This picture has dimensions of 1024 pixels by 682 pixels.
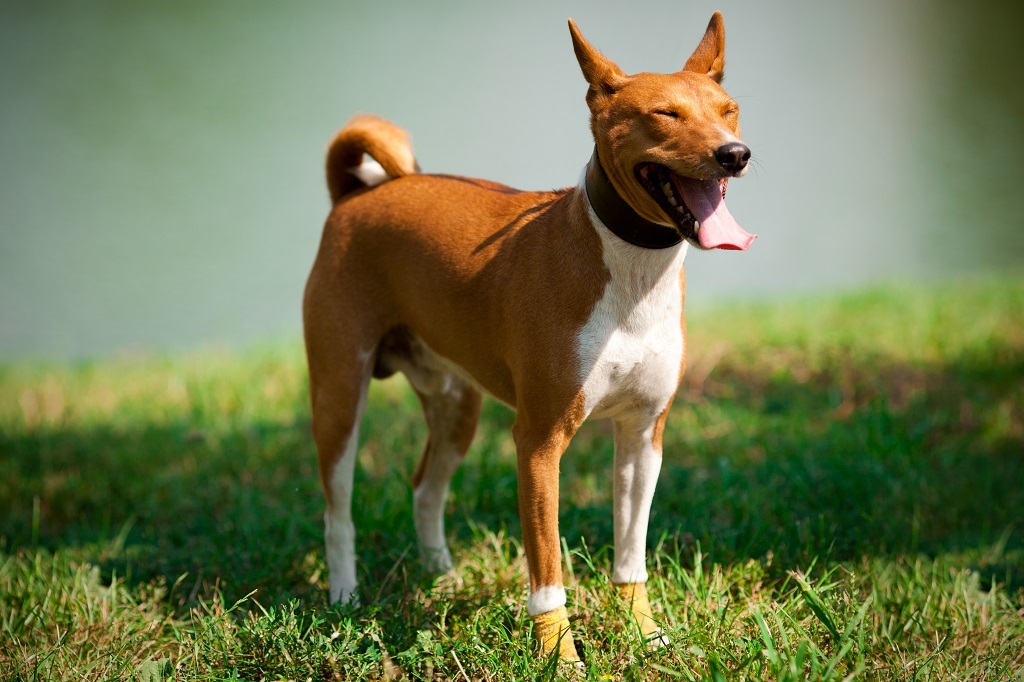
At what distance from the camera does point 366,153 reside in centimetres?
388

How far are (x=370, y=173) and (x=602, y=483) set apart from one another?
1897 mm

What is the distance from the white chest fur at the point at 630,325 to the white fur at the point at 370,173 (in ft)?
4.31

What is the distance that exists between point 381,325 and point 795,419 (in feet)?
8.94

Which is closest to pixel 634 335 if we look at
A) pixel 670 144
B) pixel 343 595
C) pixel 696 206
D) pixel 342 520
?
pixel 696 206

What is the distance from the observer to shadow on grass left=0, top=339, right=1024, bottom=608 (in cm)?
385

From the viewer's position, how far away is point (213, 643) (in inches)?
125

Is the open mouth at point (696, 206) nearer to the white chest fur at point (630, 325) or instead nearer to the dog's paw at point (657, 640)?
the white chest fur at point (630, 325)

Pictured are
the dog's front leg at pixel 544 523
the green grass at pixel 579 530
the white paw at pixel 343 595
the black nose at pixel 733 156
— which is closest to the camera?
the black nose at pixel 733 156

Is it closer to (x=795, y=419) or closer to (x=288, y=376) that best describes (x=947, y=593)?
(x=795, y=419)

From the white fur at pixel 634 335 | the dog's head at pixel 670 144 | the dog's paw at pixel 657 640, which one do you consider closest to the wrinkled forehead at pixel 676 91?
the dog's head at pixel 670 144

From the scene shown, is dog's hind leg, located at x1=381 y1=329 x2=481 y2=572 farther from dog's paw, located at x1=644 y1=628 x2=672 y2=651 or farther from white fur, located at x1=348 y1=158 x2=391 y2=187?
dog's paw, located at x1=644 y1=628 x2=672 y2=651

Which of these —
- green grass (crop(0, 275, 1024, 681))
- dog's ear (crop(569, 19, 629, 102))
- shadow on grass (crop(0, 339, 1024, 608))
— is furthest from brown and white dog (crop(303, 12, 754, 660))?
shadow on grass (crop(0, 339, 1024, 608))

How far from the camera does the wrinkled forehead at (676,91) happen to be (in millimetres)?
2715

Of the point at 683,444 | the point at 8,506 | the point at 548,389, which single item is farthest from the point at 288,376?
the point at 548,389
